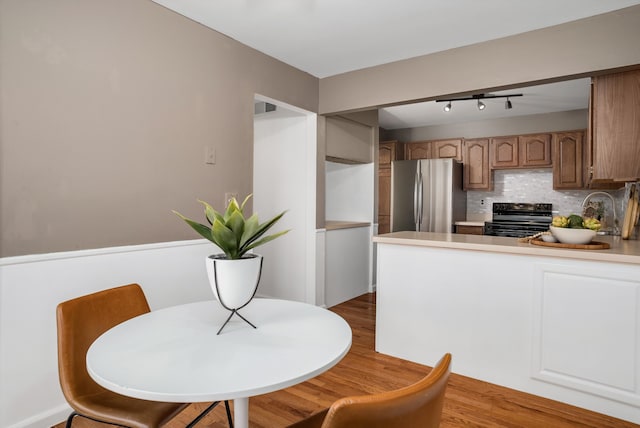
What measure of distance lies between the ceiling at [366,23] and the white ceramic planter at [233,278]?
5.98 feet

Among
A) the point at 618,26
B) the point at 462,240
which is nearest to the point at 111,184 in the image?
the point at 462,240

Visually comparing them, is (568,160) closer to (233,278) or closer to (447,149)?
(447,149)

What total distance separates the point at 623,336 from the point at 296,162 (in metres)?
2.85

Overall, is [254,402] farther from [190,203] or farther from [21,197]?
[21,197]

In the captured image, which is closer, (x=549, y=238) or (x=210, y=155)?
(x=549, y=238)

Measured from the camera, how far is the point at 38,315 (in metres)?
1.83

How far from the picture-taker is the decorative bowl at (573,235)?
2.22 meters

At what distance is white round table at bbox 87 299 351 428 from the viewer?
0.89 m

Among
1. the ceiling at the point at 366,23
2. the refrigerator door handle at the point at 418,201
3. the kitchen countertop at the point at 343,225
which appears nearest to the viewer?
the ceiling at the point at 366,23

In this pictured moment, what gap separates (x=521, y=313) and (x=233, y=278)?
1921 mm

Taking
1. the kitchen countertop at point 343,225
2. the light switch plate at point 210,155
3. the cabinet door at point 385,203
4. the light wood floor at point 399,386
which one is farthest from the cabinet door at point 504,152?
the light switch plate at point 210,155

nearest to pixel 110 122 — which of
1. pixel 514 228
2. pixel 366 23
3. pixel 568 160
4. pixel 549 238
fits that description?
pixel 366 23

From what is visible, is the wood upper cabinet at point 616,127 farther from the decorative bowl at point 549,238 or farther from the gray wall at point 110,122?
the gray wall at point 110,122

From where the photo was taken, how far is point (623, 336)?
6.66ft
